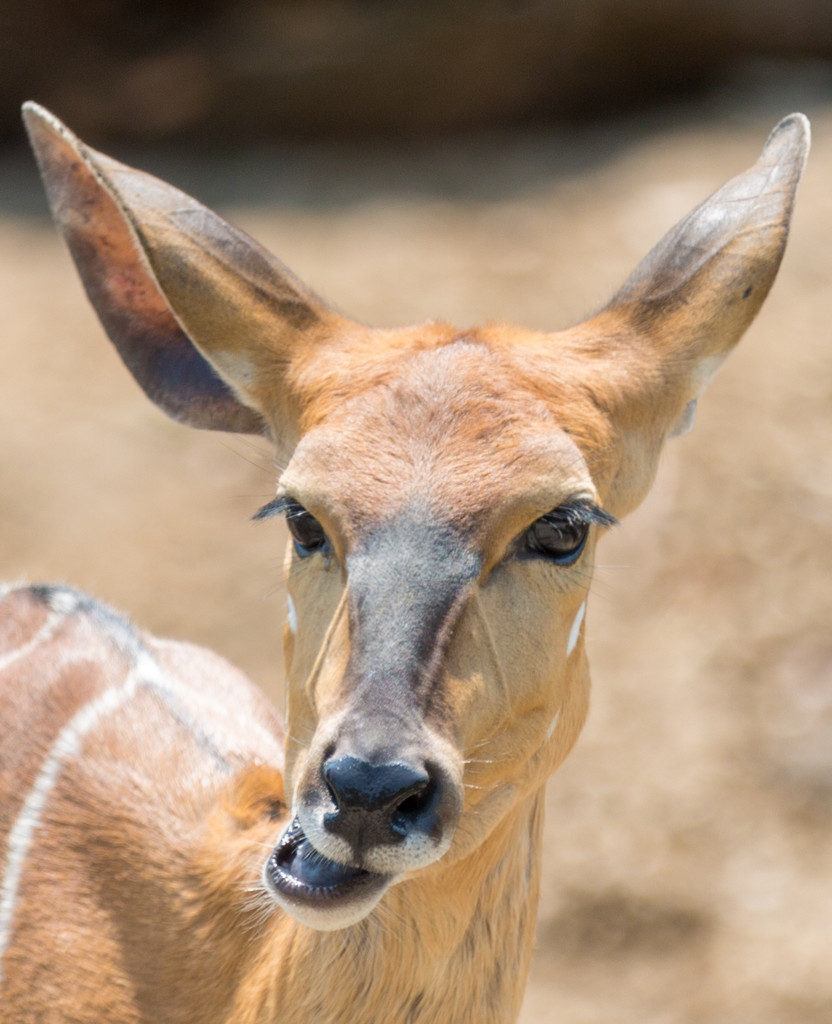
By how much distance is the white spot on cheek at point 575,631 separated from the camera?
2.81 metres

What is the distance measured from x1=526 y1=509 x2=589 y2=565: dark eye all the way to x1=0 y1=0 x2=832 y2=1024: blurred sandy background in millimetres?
1324

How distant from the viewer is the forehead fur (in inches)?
101

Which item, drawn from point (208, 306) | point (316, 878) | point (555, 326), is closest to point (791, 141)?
point (208, 306)

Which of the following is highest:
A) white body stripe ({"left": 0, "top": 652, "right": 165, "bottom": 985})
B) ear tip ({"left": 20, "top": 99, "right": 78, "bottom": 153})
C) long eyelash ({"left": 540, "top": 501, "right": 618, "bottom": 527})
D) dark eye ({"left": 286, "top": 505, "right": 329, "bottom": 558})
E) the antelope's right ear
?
ear tip ({"left": 20, "top": 99, "right": 78, "bottom": 153})

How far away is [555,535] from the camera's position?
2.66 meters

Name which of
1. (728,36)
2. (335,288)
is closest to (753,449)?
A: (335,288)

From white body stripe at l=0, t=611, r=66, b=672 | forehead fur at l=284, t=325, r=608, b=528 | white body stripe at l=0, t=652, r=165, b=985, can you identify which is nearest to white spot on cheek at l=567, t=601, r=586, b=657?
forehead fur at l=284, t=325, r=608, b=528

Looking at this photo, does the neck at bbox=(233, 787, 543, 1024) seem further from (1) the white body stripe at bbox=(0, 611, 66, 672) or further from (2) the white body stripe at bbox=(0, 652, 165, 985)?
(1) the white body stripe at bbox=(0, 611, 66, 672)

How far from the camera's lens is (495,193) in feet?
30.2

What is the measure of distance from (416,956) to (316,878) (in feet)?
1.49

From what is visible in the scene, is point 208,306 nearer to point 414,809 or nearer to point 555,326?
point 414,809

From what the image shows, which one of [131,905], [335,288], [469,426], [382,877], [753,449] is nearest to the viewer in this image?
[382,877]

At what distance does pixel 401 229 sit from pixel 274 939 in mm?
6585

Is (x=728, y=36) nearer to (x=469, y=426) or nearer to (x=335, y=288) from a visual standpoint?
(x=335, y=288)
